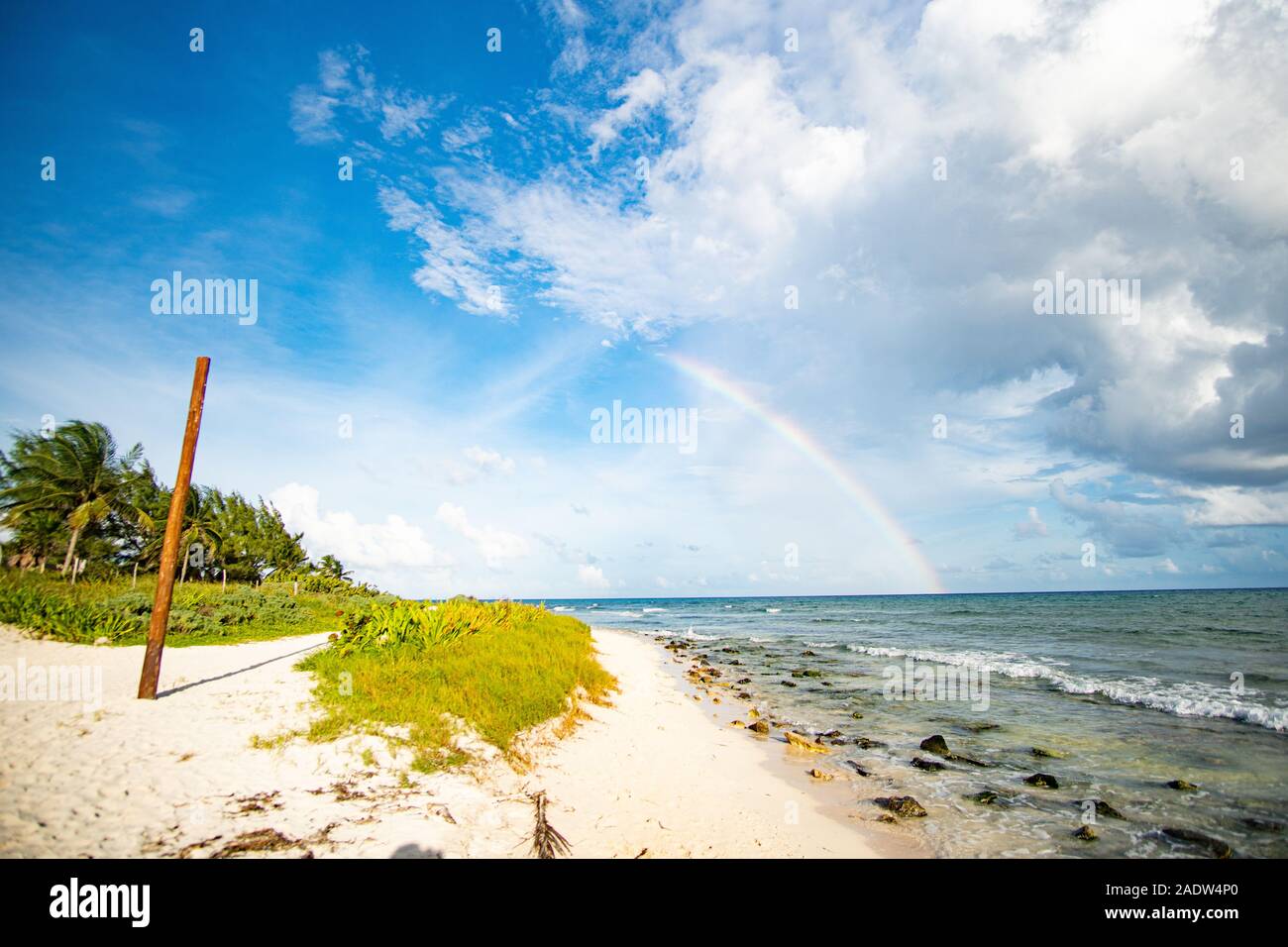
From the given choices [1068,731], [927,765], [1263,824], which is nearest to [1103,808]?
[1263,824]

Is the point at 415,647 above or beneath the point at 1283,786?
above

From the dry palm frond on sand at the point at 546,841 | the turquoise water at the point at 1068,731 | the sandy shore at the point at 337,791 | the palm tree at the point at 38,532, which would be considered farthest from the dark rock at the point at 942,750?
the palm tree at the point at 38,532

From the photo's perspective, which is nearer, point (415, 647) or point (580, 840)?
point (580, 840)

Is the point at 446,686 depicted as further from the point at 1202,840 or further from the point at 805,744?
the point at 1202,840

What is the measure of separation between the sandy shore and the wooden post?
1.83 feet

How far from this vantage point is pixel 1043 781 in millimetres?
9766

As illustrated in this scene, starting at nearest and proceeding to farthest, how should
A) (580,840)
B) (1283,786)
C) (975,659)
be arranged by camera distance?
(580,840) < (1283,786) < (975,659)

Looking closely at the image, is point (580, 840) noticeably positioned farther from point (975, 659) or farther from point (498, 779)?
point (975, 659)

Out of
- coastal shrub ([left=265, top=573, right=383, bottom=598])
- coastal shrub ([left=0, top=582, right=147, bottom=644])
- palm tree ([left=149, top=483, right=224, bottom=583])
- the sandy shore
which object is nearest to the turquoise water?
the sandy shore

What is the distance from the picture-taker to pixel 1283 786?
9148 millimetres

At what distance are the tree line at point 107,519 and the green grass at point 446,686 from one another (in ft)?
88.7
